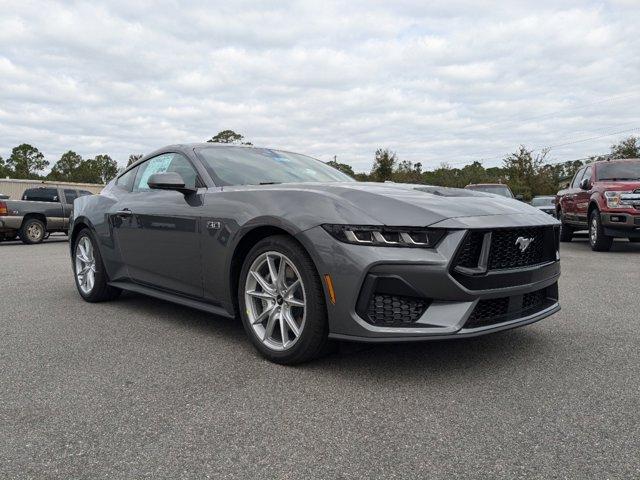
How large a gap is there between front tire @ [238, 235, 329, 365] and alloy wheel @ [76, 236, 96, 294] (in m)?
2.40

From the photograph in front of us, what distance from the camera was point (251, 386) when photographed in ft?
9.61

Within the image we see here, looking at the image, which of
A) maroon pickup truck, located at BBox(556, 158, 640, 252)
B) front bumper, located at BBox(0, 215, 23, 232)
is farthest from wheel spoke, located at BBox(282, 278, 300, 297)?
front bumper, located at BBox(0, 215, 23, 232)

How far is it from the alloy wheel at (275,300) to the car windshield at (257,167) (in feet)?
2.61

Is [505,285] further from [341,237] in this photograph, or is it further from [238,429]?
[238,429]

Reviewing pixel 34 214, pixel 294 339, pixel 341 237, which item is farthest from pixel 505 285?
pixel 34 214

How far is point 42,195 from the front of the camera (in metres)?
15.9

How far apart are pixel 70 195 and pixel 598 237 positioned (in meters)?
13.8

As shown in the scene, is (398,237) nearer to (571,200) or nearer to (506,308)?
(506,308)

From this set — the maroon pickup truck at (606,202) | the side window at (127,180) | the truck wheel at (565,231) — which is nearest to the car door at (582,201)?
the maroon pickup truck at (606,202)

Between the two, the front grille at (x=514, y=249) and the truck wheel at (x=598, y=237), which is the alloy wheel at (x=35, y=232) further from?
the front grille at (x=514, y=249)

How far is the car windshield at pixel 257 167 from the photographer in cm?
400

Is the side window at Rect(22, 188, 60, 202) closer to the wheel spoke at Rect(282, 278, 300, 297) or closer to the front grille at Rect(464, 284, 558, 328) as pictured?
the wheel spoke at Rect(282, 278, 300, 297)

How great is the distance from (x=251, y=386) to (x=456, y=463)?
4.00 ft

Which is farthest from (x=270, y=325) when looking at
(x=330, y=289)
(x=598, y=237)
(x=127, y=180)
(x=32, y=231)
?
(x=32, y=231)
